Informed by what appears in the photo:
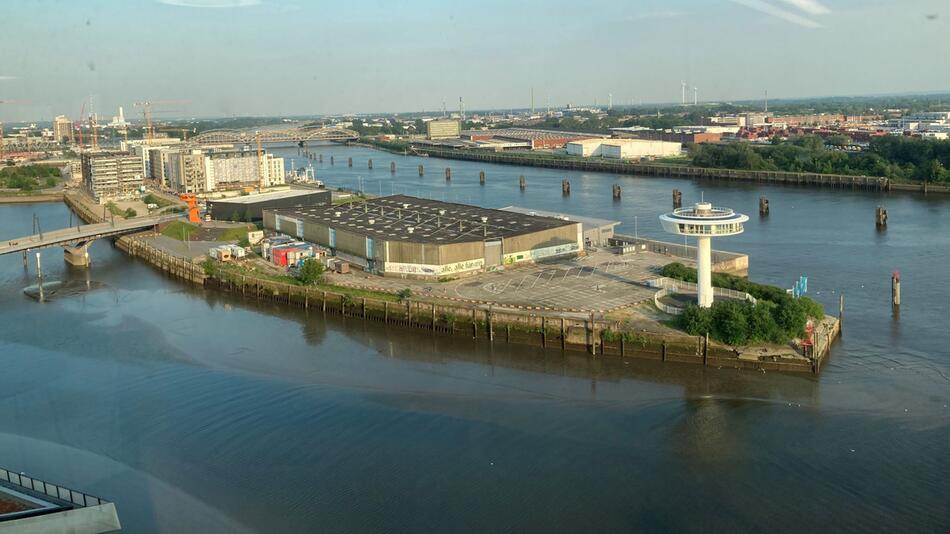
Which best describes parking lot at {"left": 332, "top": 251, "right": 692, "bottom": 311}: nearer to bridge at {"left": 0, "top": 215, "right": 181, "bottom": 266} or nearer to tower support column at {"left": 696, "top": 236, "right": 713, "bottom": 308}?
tower support column at {"left": 696, "top": 236, "right": 713, "bottom": 308}

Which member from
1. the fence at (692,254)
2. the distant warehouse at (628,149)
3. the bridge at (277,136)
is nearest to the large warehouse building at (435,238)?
the fence at (692,254)

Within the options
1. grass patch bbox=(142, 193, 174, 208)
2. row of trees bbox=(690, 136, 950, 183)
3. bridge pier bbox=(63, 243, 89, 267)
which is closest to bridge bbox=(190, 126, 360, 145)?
grass patch bbox=(142, 193, 174, 208)

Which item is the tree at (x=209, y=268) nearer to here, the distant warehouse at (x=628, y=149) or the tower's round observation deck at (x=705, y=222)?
the tower's round observation deck at (x=705, y=222)

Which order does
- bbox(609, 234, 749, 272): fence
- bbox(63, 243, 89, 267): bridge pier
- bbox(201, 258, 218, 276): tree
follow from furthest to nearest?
bbox(63, 243, 89, 267): bridge pier, bbox(201, 258, 218, 276): tree, bbox(609, 234, 749, 272): fence

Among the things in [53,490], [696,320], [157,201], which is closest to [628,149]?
[157,201]

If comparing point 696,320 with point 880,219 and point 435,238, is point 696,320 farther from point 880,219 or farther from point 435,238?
point 880,219

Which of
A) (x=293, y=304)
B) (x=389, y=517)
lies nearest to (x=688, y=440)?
(x=389, y=517)

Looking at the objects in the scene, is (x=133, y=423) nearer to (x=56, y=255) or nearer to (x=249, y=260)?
(x=249, y=260)
